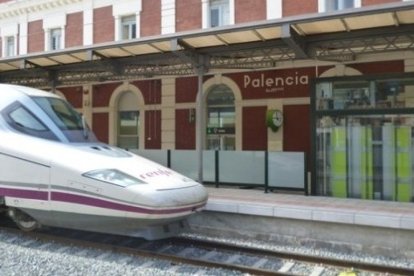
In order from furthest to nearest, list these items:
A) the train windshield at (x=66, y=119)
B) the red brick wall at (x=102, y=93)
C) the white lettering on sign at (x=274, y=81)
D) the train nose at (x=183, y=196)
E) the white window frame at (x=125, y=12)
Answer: the white window frame at (x=125, y=12), the red brick wall at (x=102, y=93), the white lettering on sign at (x=274, y=81), the train windshield at (x=66, y=119), the train nose at (x=183, y=196)

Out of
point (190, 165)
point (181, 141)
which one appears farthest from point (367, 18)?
point (181, 141)

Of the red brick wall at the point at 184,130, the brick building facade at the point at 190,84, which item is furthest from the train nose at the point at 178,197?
the red brick wall at the point at 184,130

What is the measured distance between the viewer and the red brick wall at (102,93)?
61.6 ft

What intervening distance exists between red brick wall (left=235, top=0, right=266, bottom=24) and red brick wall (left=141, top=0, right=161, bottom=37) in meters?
3.24

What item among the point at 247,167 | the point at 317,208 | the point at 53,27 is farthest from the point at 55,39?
the point at 317,208

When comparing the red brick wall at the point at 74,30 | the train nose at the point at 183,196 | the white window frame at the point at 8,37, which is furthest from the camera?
the white window frame at the point at 8,37

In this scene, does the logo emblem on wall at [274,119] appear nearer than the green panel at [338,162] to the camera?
No

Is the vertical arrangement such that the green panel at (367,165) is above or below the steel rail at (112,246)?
above

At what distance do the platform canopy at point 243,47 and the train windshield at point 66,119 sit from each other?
109 inches

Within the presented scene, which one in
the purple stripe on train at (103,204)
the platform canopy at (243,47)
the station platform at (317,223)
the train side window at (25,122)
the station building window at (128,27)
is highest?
the station building window at (128,27)

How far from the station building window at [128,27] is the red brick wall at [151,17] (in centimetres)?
68

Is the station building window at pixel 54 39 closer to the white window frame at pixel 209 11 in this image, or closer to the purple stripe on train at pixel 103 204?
the white window frame at pixel 209 11

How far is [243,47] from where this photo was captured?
1163 centimetres

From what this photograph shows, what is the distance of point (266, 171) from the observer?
12.9 metres
